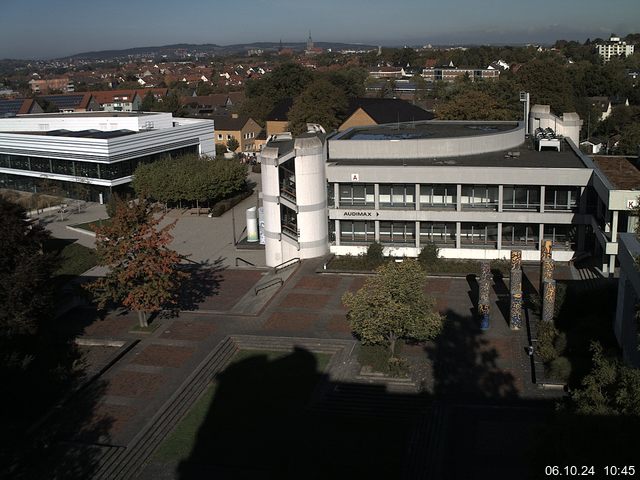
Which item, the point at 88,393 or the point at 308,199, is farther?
the point at 308,199

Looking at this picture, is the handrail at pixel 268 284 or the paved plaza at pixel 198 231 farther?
the paved plaza at pixel 198 231

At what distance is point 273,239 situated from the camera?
123ft

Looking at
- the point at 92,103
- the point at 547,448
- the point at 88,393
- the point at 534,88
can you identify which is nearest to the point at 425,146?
the point at 88,393

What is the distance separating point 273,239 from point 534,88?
170 ft

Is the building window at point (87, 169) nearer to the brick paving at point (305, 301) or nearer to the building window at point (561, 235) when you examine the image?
the brick paving at point (305, 301)

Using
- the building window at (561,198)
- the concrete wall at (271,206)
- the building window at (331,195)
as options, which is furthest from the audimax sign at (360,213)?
the building window at (561,198)

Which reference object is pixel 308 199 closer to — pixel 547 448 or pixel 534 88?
pixel 547 448

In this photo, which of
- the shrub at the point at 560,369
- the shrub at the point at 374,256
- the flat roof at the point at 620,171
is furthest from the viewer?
the shrub at the point at 374,256

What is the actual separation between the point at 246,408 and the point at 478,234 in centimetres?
1963

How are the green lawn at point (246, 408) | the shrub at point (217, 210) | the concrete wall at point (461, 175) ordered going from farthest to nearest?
the shrub at point (217, 210)
the concrete wall at point (461, 175)
the green lawn at point (246, 408)

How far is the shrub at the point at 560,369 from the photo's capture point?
22688 millimetres

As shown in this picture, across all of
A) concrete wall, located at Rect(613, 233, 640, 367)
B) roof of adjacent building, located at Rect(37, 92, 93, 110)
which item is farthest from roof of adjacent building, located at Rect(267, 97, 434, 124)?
concrete wall, located at Rect(613, 233, 640, 367)

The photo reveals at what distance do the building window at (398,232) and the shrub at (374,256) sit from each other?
186 cm

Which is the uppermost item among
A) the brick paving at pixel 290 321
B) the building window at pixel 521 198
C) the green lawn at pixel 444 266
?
the building window at pixel 521 198
